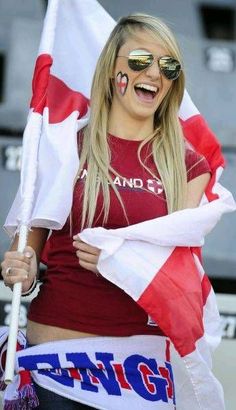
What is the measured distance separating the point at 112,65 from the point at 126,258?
1.71 ft

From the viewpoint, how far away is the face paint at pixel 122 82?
10.1 ft

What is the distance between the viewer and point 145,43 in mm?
3064

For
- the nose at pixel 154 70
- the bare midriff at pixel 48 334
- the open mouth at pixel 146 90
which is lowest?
the bare midriff at pixel 48 334

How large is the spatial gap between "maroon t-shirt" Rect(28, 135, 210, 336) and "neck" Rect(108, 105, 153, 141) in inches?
3.2

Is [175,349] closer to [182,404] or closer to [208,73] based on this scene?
[182,404]

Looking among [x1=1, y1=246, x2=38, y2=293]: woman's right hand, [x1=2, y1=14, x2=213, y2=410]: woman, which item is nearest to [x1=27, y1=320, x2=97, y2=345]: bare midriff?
[x1=2, y1=14, x2=213, y2=410]: woman

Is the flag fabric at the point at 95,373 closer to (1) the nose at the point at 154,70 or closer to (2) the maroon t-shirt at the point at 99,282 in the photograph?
(2) the maroon t-shirt at the point at 99,282

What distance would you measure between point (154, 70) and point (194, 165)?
268 millimetres

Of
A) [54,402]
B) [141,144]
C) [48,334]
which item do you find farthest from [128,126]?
[54,402]

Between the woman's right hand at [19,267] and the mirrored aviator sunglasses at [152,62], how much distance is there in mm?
535

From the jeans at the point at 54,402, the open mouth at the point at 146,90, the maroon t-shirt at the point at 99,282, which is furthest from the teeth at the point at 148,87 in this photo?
the jeans at the point at 54,402

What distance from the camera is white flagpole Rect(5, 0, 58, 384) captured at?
2844 mm

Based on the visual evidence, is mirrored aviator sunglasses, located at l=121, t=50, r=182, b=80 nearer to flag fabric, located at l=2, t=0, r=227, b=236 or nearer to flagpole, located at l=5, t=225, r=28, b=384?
flag fabric, located at l=2, t=0, r=227, b=236

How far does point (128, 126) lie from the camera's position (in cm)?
310
